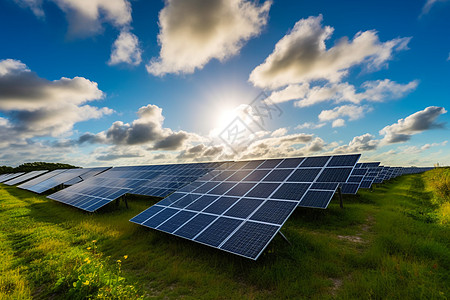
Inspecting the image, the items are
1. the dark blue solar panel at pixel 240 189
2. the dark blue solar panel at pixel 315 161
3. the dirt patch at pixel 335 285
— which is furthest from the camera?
the dark blue solar panel at pixel 315 161

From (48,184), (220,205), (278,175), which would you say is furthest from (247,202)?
(48,184)

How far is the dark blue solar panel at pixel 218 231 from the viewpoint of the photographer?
6941 millimetres

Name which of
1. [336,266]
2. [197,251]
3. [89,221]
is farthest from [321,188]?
[89,221]

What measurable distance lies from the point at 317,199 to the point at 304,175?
2620 millimetres

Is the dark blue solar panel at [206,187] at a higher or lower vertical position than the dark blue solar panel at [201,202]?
higher

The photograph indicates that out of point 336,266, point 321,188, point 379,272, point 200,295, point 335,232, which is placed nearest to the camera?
point 200,295

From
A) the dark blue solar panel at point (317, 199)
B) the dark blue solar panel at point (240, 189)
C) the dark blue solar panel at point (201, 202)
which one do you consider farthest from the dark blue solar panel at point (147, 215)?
the dark blue solar panel at point (317, 199)

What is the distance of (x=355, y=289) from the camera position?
532 cm

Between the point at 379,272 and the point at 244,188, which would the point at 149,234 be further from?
the point at 379,272

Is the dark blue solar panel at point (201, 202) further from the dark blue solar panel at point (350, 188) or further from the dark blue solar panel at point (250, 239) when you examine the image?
the dark blue solar panel at point (350, 188)

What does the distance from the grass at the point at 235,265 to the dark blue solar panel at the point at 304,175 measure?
2.66 meters

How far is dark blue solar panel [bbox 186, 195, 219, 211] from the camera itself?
9.77 m

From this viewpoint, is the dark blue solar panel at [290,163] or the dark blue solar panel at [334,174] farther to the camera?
the dark blue solar panel at [290,163]

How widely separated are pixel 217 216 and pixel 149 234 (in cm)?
454
